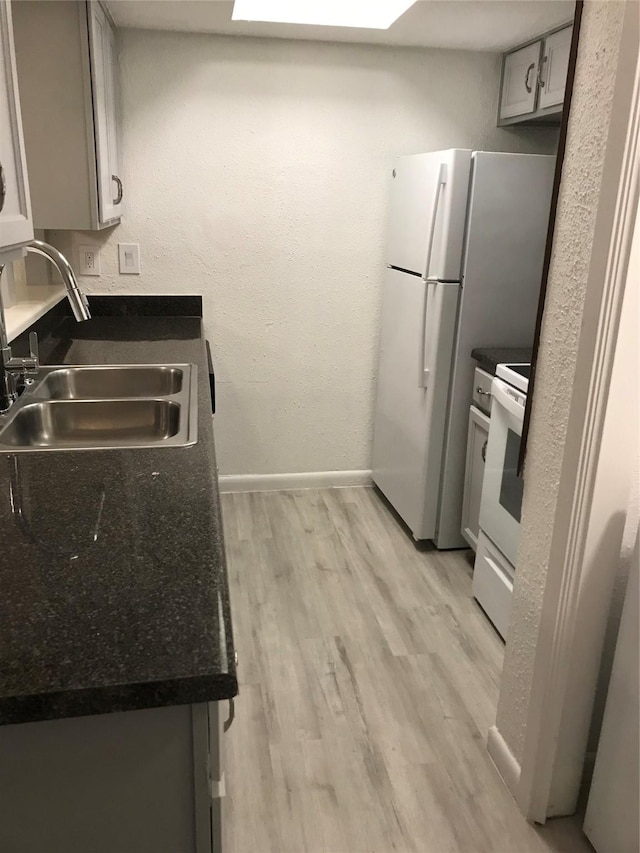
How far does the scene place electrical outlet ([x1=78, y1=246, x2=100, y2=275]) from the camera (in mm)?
3100

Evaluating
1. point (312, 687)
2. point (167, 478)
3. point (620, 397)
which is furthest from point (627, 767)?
point (167, 478)

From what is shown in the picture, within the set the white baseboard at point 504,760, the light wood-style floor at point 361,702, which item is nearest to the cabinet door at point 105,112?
the light wood-style floor at point 361,702

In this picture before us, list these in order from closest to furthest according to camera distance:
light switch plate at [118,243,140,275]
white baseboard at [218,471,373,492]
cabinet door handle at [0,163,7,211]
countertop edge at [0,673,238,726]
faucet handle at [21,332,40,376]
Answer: countertop edge at [0,673,238,726] < cabinet door handle at [0,163,7,211] < faucet handle at [21,332,40,376] < light switch plate at [118,243,140,275] < white baseboard at [218,471,373,492]

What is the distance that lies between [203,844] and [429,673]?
1.46m

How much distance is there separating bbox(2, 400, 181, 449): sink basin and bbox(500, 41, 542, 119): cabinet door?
6.68 ft

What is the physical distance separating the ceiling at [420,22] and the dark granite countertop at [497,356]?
1.20 m

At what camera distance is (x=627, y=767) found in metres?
1.48

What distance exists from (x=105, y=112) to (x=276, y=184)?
893mm

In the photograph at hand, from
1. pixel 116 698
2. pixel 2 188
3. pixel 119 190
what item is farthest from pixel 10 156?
pixel 119 190

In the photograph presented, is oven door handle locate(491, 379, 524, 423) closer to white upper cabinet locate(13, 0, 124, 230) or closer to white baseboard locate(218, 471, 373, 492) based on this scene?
white baseboard locate(218, 471, 373, 492)

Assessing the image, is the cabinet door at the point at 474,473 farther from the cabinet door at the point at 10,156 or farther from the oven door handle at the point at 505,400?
the cabinet door at the point at 10,156

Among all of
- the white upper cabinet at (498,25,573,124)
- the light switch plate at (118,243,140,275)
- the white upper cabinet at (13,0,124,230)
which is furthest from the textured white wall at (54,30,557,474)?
the white upper cabinet at (13,0,124,230)

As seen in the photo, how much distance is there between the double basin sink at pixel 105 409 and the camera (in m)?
1.74

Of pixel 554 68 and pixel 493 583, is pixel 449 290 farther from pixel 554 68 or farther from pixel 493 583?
pixel 493 583
